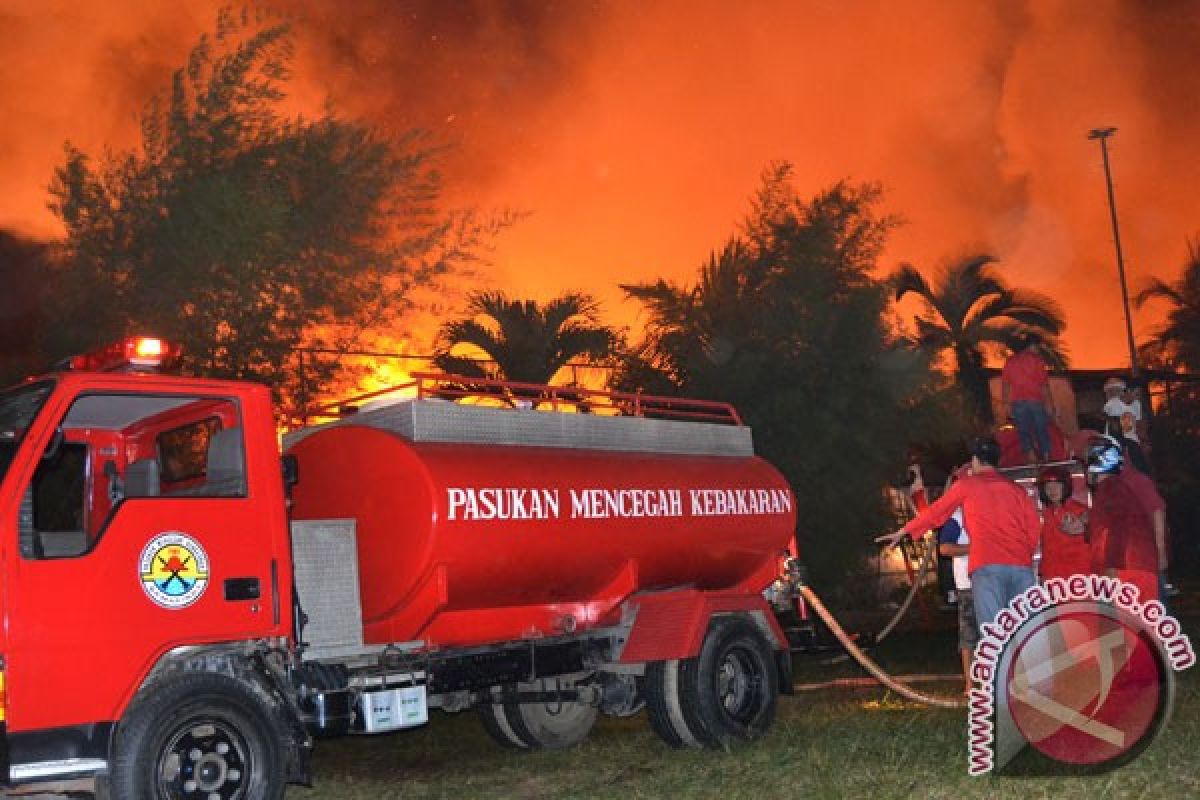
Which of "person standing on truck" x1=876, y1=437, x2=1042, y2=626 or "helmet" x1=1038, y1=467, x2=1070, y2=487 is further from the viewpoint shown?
"helmet" x1=1038, y1=467, x2=1070, y2=487

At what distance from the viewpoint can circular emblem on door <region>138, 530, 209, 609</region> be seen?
7.25 m

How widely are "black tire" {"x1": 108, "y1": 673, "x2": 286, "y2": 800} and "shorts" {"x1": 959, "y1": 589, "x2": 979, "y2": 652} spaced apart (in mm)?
6553

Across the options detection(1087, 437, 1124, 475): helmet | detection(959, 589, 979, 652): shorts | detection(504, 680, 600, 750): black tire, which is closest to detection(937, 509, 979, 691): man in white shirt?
detection(959, 589, 979, 652): shorts

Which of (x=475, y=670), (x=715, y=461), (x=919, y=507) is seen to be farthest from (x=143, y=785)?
(x=919, y=507)

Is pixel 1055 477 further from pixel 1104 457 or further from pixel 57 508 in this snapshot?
pixel 57 508

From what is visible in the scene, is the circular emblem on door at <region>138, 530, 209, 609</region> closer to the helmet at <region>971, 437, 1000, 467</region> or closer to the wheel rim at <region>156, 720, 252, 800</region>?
the wheel rim at <region>156, 720, 252, 800</region>

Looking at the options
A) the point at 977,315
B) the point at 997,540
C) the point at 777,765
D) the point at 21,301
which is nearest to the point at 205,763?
the point at 777,765

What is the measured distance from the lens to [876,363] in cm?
2280

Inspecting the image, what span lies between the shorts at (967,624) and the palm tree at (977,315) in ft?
80.9

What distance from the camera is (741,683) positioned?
10742 mm

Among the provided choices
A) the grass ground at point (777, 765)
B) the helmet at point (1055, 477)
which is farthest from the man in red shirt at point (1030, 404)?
the grass ground at point (777, 765)

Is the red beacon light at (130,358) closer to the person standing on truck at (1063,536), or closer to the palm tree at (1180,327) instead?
the person standing on truck at (1063,536)

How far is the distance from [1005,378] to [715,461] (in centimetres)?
415

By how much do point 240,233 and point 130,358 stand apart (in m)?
6.92
